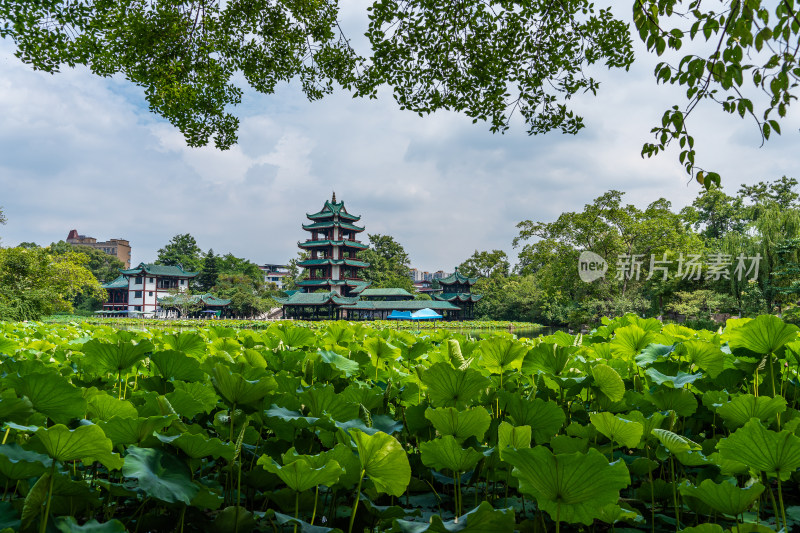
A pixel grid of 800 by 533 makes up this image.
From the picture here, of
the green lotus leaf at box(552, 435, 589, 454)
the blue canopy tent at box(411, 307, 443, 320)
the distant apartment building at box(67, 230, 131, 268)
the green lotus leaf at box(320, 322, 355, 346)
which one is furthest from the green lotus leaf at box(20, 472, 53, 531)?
the distant apartment building at box(67, 230, 131, 268)

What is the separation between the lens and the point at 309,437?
0.78 metres

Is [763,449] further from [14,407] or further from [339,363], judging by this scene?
[14,407]

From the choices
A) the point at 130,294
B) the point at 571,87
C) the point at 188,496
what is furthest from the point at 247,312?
the point at 188,496

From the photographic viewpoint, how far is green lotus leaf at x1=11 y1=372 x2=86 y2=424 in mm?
651

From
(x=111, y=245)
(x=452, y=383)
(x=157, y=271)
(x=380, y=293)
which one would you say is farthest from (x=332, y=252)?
(x=111, y=245)

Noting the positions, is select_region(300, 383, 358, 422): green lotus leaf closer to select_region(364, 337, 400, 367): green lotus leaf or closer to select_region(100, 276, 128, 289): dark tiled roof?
select_region(364, 337, 400, 367): green lotus leaf

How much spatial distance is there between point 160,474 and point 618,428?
65cm

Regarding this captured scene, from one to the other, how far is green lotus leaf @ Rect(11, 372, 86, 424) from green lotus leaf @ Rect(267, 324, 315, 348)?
84 centimetres

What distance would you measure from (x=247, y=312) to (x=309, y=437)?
33.2 meters

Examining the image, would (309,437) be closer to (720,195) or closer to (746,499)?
(746,499)

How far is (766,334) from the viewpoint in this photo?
883 mm

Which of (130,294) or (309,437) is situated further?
(130,294)

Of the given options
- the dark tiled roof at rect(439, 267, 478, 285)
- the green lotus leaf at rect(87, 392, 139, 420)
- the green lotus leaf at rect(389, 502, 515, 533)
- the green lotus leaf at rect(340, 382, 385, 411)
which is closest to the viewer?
the green lotus leaf at rect(389, 502, 515, 533)

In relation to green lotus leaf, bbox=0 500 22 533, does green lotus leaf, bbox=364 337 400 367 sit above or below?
above
